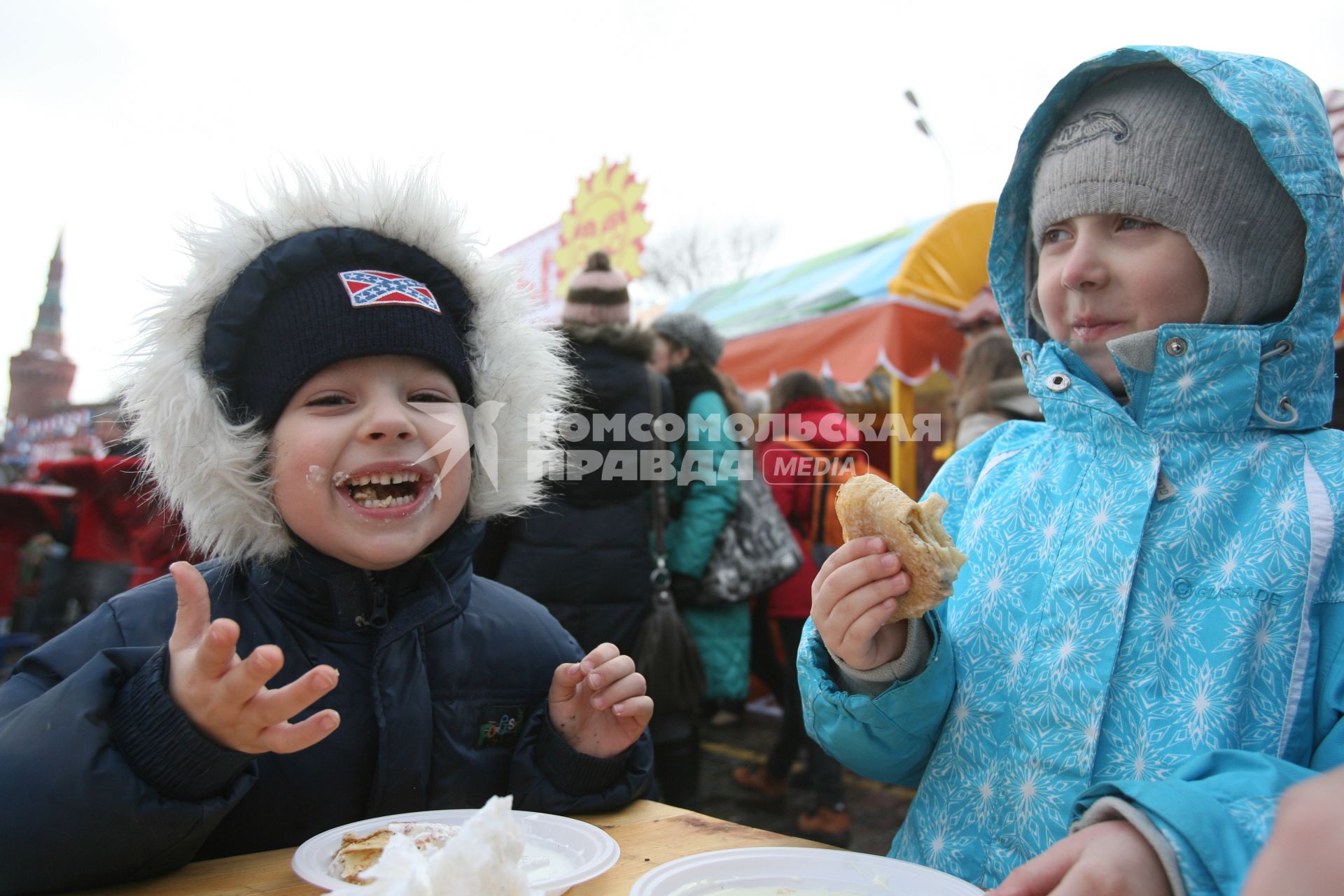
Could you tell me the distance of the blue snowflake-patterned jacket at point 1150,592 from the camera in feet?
3.36

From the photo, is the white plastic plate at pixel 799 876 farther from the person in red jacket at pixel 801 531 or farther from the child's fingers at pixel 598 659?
the person in red jacket at pixel 801 531

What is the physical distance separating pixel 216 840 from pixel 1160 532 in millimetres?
1492

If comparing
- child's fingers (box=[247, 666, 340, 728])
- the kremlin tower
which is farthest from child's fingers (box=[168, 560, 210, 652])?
the kremlin tower

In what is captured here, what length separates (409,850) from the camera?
0.80m

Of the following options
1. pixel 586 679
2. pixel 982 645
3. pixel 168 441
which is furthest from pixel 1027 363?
pixel 168 441

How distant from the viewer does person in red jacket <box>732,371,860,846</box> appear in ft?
12.3

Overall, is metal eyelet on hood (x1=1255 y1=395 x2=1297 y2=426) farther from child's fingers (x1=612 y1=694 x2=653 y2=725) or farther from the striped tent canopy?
the striped tent canopy

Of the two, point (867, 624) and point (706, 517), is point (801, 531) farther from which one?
point (867, 624)

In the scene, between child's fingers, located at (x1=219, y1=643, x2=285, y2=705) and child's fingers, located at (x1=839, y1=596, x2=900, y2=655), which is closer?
child's fingers, located at (x1=219, y1=643, x2=285, y2=705)

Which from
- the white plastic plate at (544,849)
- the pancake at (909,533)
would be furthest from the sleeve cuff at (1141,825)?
the white plastic plate at (544,849)

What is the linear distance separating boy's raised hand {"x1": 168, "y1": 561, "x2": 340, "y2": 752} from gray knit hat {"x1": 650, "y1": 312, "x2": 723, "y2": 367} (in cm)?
293

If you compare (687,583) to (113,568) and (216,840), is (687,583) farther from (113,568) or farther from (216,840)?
(113,568)

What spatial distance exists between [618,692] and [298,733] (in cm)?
56

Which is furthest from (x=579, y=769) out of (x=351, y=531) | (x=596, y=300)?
(x=596, y=300)
